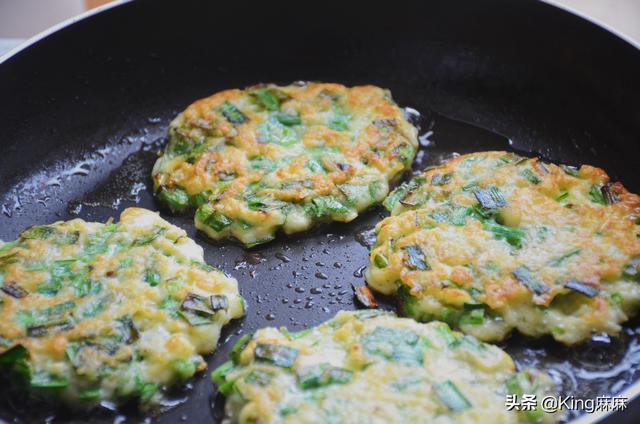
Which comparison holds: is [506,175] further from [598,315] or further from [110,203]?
[110,203]

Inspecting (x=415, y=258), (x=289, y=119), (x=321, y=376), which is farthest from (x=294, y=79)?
(x=321, y=376)

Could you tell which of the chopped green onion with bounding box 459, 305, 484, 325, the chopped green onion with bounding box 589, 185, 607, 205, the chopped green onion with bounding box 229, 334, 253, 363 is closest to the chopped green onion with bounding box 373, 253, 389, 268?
the chopped green onion with bounding box 459, 305, 484, 325

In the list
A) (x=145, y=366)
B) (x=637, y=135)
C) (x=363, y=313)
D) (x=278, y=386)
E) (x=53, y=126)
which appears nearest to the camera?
(x=278, y=386)

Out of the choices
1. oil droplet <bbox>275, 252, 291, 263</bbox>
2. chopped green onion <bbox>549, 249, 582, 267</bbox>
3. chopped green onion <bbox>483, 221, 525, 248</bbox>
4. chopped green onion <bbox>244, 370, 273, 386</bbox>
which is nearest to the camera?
chopped green onion <bbox>244, 370, 273, 386</bbox>

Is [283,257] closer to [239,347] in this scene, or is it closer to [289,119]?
[239,347]

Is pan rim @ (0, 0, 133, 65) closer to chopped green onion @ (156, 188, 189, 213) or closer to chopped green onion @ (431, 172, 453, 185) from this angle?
chopped green onion @ (156, 188, 189, 213)

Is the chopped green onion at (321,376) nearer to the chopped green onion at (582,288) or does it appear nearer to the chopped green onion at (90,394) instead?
the chopped green onion at (90,394)

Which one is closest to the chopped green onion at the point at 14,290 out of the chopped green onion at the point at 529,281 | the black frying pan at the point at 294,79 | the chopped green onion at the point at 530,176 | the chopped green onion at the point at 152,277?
the chopped green onion at the point at 152,277

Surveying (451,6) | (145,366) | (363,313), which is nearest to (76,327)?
(145,366)
